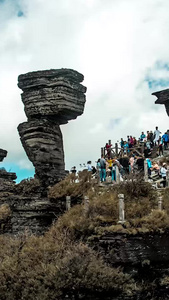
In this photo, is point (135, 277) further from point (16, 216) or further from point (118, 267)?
point (16, 216)

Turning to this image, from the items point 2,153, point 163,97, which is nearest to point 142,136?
point 163,97

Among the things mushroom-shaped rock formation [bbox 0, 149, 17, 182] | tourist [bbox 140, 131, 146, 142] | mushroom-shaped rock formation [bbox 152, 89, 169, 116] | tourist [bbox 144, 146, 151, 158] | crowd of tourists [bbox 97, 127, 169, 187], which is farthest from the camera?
mushroom-shaped rock formation [bbox 0, 149, 17, 182]

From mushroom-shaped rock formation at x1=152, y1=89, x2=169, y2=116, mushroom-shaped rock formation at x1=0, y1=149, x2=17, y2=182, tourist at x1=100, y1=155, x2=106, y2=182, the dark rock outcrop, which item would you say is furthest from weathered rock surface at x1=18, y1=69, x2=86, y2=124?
the dark rock outcrop

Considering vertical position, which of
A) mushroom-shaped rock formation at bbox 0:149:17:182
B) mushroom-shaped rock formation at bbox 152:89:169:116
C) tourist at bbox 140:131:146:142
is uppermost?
mushroom-shaped rock formation at bbox 152:89:169:116

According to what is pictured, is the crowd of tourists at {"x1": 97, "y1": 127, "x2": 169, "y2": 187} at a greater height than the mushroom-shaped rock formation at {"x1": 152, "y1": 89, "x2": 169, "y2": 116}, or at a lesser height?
lesser

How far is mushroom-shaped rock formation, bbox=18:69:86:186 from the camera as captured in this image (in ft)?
69.5

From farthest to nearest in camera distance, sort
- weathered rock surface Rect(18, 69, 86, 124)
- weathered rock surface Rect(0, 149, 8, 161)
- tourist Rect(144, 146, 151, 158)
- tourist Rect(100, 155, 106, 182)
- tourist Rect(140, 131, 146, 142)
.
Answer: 1. weathered rock surface Rect(0, 149, 8, 161)
2. tourist Rect(140, 131, 146, 142)
3. tourist Rect(144, 146, 151, 158)
4. tourist Rect(100, 155, 106, 182)
5. weathered rock surface Rect(18, 69, 86, 124)

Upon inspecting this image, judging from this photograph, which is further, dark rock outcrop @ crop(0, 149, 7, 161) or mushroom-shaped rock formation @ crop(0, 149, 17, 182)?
dark rock outcrop @ crop(0, 149, 7, 161)

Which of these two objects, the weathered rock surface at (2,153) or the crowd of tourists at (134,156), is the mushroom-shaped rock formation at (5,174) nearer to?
the weathered rock surface at (2,153)

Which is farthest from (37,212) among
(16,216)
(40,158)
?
(40,158)

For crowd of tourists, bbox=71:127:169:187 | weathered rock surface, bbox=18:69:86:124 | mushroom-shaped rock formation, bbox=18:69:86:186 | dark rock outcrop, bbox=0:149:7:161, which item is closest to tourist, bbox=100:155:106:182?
crowd of tourists, bbox=71:127:169:187

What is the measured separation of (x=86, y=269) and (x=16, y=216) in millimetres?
6919

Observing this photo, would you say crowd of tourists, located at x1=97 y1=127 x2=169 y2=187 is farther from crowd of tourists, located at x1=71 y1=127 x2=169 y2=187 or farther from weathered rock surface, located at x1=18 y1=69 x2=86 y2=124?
weathered rock surface, located at x1=18 y1=69 x2=86 y2=124

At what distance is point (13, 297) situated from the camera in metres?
14.3
